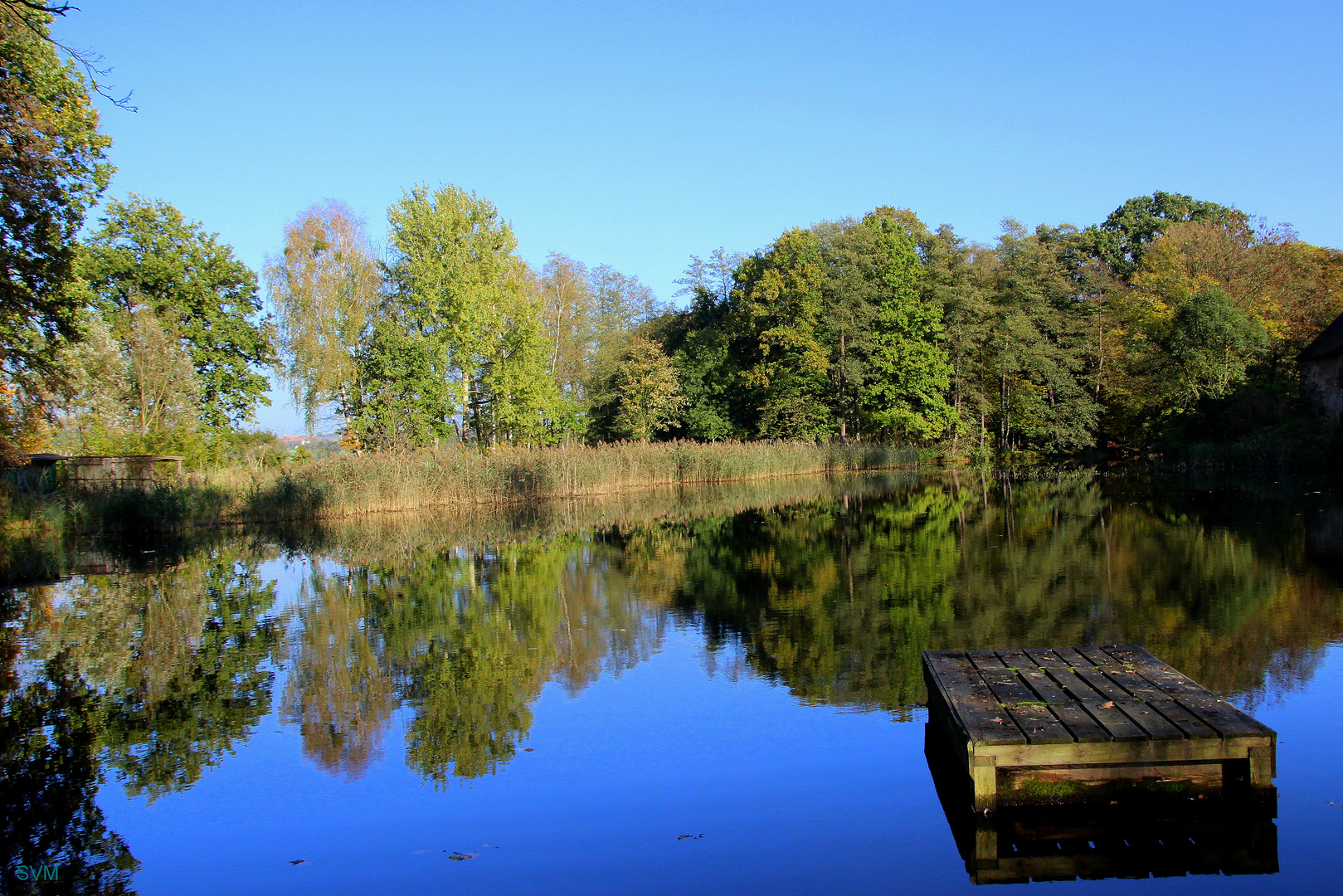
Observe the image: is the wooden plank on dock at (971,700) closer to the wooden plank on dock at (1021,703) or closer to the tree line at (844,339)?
the wooden plank on dock at (1021,703)

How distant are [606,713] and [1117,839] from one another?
346 cm

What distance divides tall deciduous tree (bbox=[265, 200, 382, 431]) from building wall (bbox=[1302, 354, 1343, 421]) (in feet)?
116

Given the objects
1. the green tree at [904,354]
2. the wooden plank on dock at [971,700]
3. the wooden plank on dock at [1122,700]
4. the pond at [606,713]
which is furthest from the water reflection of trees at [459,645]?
the green tree at [904,354]

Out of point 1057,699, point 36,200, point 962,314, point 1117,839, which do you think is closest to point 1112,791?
point 1117,839

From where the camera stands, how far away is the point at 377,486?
22703mm

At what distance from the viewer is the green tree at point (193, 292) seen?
32656mm

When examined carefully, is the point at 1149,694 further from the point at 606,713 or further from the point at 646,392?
the point at 646,392

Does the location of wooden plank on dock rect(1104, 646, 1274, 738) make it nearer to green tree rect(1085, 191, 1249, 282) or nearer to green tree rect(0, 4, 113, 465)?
green tree rect(0, 4, 113, 465)

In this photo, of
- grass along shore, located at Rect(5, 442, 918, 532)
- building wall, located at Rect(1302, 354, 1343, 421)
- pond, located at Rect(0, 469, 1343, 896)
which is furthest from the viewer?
building wall, located at Rect(1302, 354, 1343, 421)

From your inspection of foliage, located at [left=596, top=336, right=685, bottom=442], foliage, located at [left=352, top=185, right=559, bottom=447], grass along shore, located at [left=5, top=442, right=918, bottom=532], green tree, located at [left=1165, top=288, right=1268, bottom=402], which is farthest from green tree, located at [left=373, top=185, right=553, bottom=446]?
green tree, located at [left=1165, top=288, right=1268, bottom=402]

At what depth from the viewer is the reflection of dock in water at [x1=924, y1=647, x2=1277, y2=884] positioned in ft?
13.3

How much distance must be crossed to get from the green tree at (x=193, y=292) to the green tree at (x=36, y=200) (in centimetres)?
1388

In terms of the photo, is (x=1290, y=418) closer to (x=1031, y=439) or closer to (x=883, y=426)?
(x=1031, y=439)

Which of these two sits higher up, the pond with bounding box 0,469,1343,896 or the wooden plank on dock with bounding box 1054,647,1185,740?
the wooden plank on dock with bounding box 1054,647,1185,740
